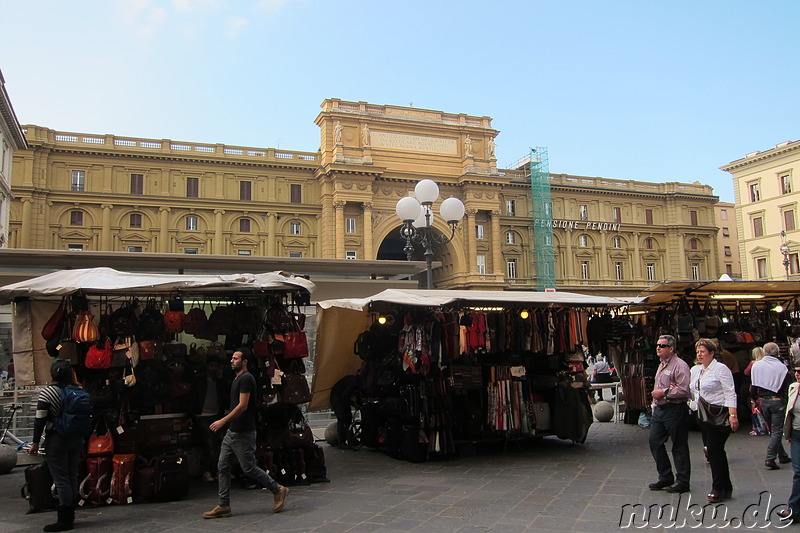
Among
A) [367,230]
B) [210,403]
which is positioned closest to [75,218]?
[367,230]

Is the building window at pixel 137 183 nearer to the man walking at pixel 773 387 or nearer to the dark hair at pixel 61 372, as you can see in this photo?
the dark hair at pixel 61 372

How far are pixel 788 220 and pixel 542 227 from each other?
684 inches

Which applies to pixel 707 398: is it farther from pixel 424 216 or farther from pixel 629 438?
pixel 424 216

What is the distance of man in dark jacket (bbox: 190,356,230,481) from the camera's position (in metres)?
8.23

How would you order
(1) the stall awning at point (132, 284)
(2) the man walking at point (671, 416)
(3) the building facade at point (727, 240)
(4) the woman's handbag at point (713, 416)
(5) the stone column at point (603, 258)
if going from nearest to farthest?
1. (4) the woman's handbag at point (713, 416)
2. (2) the man walking at point (671, 416)
3. (1) the stall awning at point (132, 284)
4. (5) the stone column at point (603, 258)
5. (3) the building facade at point (727, 240)

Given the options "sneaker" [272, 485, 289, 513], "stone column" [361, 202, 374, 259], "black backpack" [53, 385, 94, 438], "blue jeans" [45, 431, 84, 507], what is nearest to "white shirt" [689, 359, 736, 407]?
"sneaker" [272, 485, 289, 513]

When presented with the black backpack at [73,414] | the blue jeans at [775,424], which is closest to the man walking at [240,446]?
the black backpack at [73,414]

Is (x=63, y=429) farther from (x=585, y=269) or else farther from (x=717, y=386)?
(x=585, y=269)

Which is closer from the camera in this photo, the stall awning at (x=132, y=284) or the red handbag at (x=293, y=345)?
the stall awning at (x=132, y=284)

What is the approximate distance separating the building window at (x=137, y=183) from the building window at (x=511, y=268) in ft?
84.4

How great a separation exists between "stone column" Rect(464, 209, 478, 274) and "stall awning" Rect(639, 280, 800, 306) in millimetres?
32544

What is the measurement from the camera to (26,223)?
3684 cm

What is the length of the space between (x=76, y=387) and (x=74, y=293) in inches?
55.5

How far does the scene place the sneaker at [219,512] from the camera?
20.8 feet
